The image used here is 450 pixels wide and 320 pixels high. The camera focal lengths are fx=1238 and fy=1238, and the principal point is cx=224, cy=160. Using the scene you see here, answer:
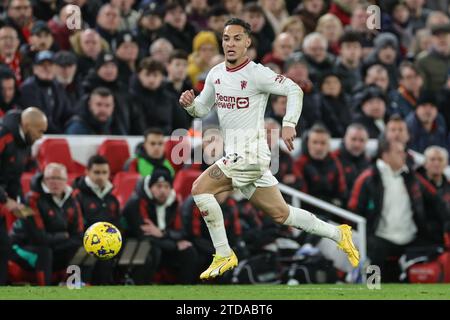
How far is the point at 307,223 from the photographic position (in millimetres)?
12039

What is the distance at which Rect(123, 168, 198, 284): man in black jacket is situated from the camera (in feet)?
48.6

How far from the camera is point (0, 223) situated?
1387cm

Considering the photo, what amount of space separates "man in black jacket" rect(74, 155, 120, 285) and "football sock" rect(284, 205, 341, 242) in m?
3.29

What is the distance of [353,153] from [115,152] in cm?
335

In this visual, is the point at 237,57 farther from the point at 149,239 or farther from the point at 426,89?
the point at 426,89

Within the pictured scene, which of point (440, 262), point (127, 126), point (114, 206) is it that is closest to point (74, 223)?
point (114, 206)

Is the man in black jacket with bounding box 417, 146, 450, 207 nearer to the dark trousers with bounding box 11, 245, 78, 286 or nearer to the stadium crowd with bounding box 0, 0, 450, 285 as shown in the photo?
the stadium crowd with bounding box 0, 0, 450, 285

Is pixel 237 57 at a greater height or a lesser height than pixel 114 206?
greater

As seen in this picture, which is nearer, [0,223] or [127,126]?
[0,223]

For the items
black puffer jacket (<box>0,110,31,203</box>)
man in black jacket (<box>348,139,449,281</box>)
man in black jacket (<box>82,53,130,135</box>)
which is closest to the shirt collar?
man in black jacket (<box>348,139,449,281</box>)

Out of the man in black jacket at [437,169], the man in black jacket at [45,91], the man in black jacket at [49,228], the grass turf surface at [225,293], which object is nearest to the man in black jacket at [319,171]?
the man in black jacket at [437,169]

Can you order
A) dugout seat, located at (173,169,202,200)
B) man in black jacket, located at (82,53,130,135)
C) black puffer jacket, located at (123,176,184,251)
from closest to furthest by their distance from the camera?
black puffer jacket, located at (123,176,184,251)
dugout seat, located at (173,169,202,200)
man in black jacket, located at (82,53,130,135)

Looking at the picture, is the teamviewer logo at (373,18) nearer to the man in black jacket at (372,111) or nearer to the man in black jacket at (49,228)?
the man in black jacket at (372,111)

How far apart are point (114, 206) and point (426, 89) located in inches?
266
